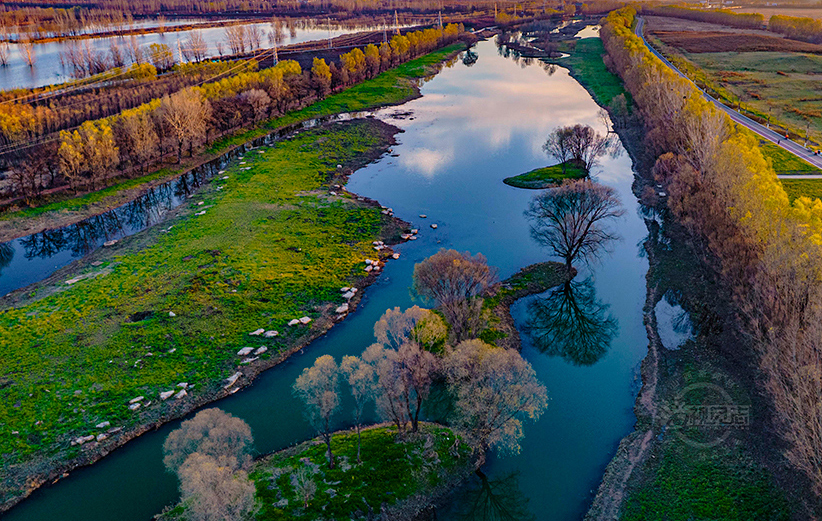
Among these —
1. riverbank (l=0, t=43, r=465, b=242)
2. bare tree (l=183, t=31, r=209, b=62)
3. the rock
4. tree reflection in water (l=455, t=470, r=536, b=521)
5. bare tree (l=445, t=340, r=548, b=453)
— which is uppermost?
bare tree (l=183, t=31, r=209, b=62)

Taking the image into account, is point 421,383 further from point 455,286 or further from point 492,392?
point 455,286

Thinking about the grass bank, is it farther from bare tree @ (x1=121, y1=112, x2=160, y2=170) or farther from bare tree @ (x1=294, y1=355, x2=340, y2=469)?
bare tree @ (x1=121, y1=112, x2=160, y2=170)

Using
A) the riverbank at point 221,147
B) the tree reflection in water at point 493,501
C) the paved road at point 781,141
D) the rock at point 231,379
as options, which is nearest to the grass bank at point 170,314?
the rock at point 231,379

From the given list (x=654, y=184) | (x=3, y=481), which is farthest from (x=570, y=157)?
(x=3, y=481)

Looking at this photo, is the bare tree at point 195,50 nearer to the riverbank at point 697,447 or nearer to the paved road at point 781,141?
the paved road at point 781,141

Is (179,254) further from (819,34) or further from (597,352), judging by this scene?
(819,34)

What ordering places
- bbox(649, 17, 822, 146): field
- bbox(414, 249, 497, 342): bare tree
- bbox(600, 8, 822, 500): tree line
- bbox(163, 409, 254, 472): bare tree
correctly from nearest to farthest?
bbox(163, 409, 254, 472): bare tree, bbox(600, 8, 822, 500): tree line, bbox(414, 249, 497, 342): bare tree, bbox(649, 17, 822, 146): field

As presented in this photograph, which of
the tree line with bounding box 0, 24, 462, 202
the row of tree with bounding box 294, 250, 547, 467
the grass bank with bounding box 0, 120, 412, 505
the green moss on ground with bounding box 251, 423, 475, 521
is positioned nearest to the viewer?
the green moss on ground with bounding box 251, 423, 475, 521

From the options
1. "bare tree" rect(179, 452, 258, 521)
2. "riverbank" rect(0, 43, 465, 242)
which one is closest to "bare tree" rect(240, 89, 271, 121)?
"riverbank" rect(0, 43, 465, 242)
